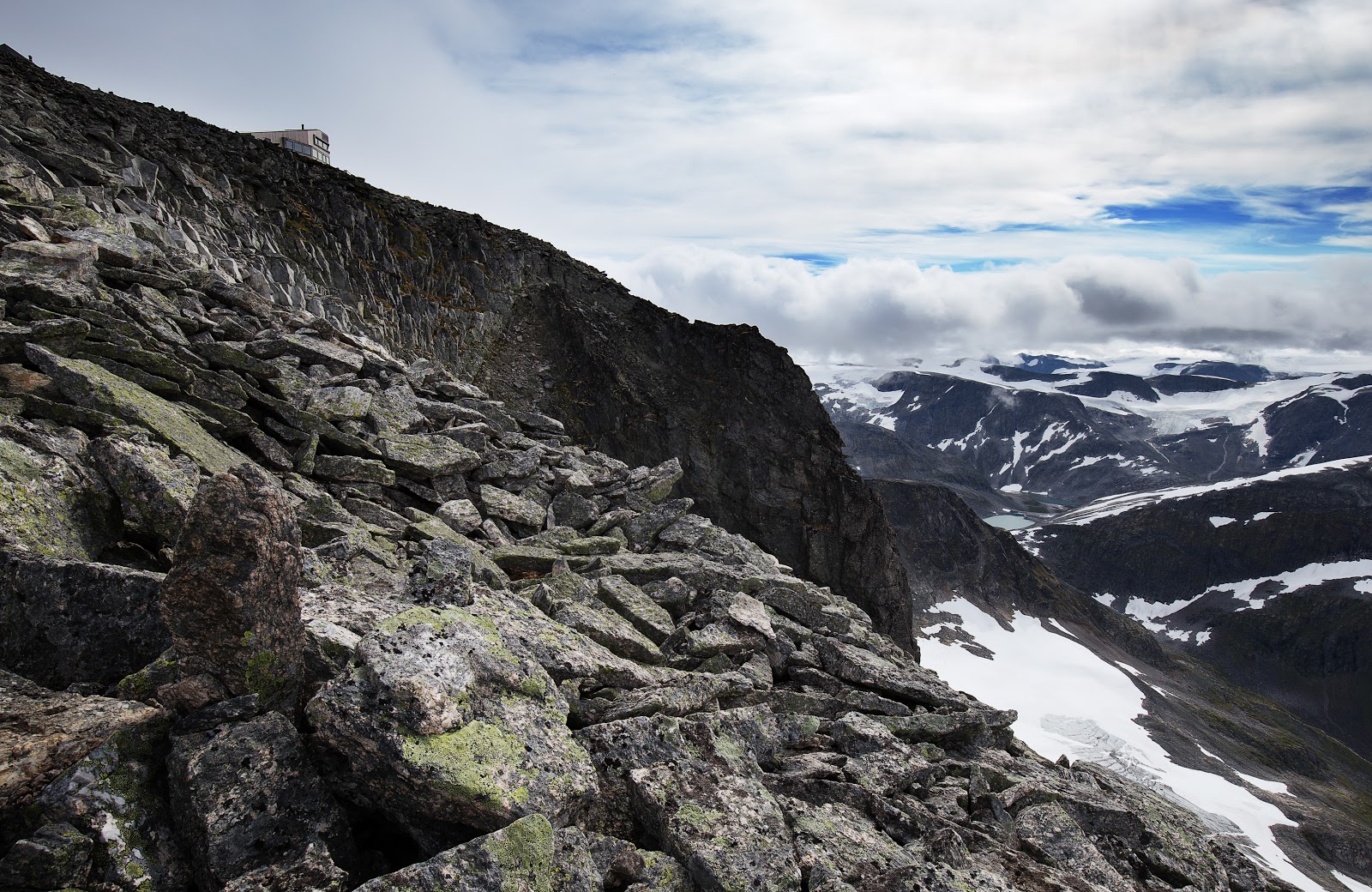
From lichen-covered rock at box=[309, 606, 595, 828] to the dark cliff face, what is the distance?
60.8 feet

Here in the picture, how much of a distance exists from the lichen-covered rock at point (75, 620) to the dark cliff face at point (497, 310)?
1645 centimetres

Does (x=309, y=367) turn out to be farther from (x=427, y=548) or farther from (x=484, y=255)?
(x=484, y=255)

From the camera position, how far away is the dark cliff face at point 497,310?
3319 cm

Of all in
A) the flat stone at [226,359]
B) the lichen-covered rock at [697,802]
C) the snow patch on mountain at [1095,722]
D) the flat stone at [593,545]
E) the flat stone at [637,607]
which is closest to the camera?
the lichen-covered rock at [697,802]

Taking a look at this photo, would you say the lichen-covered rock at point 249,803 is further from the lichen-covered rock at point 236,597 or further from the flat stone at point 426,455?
the flat stone at point 426,455

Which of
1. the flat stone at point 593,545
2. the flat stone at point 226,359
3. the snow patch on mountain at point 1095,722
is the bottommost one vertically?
the snow patch on mountain at point 1095,722

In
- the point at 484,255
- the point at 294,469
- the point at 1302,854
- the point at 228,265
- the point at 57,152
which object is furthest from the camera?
the point at 1302,854

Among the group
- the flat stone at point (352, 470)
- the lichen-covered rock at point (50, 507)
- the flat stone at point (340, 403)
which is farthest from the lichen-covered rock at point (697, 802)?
the flat stone at point (340, 403)

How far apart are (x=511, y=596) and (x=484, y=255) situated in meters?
46.3

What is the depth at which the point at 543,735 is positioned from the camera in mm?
8047

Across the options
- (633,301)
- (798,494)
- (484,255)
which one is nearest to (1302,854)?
(798,494)

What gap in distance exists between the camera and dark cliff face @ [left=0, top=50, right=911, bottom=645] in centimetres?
3319

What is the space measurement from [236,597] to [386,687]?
1784 mm

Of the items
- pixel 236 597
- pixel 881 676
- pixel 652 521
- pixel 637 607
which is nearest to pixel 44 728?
pixel 236 597
